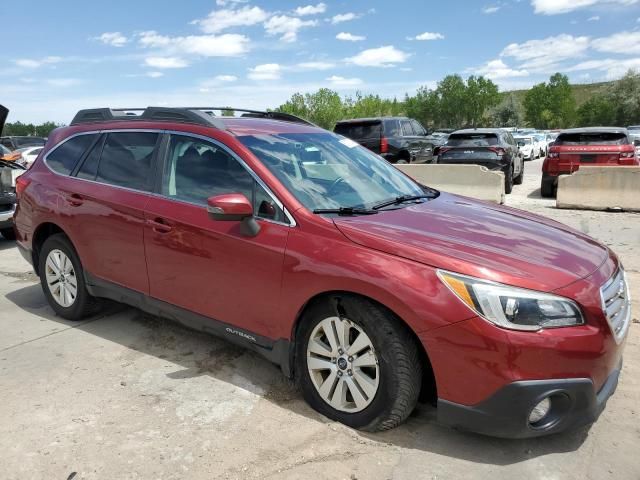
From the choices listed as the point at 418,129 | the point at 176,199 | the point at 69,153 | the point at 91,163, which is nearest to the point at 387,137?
the point at 418,129

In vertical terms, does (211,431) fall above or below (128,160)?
below

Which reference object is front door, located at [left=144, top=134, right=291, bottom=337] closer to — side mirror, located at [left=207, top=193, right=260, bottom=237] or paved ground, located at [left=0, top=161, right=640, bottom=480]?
side mirror, located at [left=207, top=193, right=260, bottom=237]

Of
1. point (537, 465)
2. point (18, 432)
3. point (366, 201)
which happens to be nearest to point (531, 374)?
point (537, 465)

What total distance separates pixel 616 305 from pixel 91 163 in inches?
152

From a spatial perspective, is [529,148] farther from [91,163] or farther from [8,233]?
[91,163]

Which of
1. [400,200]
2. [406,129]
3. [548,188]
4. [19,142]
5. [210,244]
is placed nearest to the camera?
[210,244]

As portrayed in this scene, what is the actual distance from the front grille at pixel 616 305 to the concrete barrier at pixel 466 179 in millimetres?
7836

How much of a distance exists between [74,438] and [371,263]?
6.10ft

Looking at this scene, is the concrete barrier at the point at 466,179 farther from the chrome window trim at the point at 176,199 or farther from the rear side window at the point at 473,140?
the chrome window trim at the point at 176,199

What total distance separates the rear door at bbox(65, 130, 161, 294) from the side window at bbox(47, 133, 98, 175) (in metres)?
0.11

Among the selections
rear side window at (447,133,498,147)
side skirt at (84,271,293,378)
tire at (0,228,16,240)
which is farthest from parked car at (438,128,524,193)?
side skirt at (84,271,293,378)

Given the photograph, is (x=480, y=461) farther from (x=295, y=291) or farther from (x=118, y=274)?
(x=118, y=274)

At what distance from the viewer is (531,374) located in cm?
241

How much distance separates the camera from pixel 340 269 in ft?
9.09
